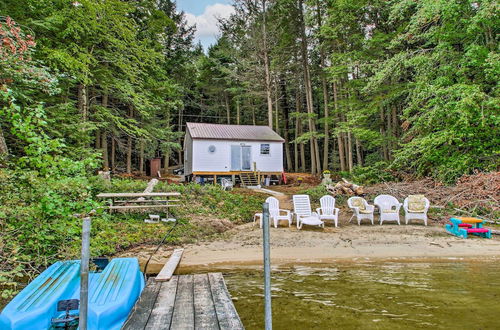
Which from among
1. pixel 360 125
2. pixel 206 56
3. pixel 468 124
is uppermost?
pixel 206 56

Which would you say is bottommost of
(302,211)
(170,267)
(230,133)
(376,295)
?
(376,295)

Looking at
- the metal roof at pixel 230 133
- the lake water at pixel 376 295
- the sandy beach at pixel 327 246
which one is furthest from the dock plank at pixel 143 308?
the metal roof at pixel 230 133

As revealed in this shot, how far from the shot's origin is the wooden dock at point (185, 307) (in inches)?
109

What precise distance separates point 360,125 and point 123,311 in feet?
50.0

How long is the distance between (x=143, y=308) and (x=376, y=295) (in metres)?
3.32

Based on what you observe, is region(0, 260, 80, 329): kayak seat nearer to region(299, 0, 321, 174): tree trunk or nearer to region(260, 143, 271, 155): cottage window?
region(260, 143, 271, 155): cottage window

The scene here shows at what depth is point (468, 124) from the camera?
9.37m

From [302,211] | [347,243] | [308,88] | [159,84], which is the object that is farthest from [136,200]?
[308,88]

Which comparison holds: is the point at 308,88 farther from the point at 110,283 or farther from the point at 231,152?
the point at 110,283

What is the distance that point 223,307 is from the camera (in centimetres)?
320

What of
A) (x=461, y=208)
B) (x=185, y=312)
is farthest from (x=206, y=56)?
(x=185, y=312)

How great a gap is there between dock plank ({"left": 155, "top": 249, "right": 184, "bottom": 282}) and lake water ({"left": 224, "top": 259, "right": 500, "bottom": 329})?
1021mm

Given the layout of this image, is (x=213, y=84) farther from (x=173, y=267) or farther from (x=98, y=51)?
(x=173, y=267)

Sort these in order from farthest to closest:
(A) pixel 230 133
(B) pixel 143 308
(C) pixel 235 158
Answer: (A) pixel 230 133
(C) pixel 235 158
(B) pixel 143 308
